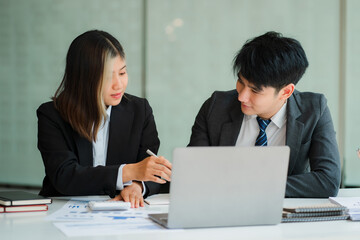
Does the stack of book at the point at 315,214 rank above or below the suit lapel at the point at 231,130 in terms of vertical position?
below

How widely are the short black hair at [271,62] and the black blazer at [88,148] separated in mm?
595

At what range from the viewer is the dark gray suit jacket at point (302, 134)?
250cm

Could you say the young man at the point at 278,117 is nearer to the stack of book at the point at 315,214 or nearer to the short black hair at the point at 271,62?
the short black hair at the point at 271,62

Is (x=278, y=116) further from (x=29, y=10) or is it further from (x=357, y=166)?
(x=29, y=10)

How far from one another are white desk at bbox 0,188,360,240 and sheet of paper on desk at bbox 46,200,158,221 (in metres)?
0.08

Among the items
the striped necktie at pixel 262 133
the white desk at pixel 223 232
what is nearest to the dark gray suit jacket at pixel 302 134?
the striped necktie at pixel 262 133

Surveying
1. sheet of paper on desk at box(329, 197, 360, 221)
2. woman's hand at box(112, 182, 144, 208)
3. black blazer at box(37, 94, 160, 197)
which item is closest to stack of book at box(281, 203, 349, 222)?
sheet of paper on desk at box(329, 197, 360, 221)

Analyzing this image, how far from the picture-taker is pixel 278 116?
9.04 feet

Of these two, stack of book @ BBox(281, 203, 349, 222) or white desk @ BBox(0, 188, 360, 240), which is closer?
white desk @ BBox(0, 188, 360, 240)

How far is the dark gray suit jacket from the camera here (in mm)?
2498

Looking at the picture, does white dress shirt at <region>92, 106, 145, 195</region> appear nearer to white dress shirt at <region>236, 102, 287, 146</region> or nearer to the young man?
the young man

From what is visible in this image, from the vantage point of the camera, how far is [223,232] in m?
1.67

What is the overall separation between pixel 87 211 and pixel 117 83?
2.43 ft

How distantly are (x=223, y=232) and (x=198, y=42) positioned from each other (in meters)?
3.59
